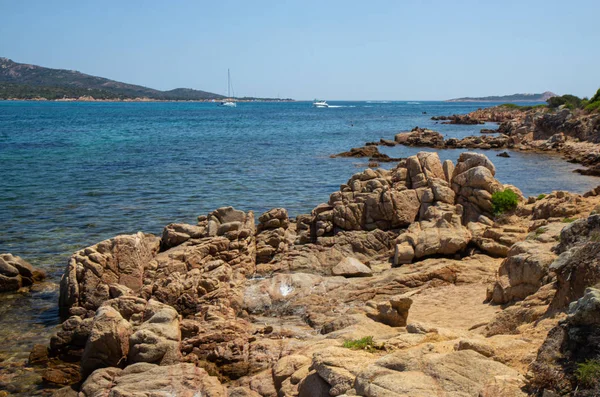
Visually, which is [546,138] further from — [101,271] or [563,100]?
[101,271]

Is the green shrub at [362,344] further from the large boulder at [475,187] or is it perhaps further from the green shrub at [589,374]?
the large boulder at [475,187]

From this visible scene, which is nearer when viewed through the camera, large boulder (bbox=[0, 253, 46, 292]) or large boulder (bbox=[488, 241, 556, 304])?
large boulder (bbox=[488, 241, 556, 304])

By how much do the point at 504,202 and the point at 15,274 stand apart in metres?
18.9

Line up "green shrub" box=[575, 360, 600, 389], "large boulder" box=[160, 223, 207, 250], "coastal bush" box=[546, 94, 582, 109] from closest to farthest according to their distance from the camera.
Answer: "green shrub" box=[575, 360, 600, 389] → "large boulder" box=[160, 223, 207, 250] → "coastal bush" box=[546, 94, 582, 109]

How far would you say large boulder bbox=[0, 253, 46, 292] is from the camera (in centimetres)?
1983

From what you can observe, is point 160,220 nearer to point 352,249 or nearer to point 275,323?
point 352,249

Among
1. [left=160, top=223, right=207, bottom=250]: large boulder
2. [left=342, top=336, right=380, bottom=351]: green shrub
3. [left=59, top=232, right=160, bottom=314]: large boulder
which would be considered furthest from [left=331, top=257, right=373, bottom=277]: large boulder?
[left=342, top=336, right=380, bottom=351]: green shrub

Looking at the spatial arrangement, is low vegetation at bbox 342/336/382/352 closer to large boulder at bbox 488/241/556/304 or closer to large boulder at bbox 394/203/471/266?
large boulder at bbox 488/241/556/304

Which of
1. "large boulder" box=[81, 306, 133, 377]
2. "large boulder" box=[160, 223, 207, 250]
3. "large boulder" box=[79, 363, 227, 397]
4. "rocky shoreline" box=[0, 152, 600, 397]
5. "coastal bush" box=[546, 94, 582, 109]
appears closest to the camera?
"rocky shoreline" box=[0, 152, 600, 397]

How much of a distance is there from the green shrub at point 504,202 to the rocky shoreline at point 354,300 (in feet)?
1.11

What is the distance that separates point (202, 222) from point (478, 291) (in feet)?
38.8

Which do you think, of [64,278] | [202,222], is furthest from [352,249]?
[64,278]

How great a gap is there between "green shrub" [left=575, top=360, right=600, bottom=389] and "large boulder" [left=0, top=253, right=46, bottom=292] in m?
18.2

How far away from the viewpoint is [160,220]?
2888 cm
